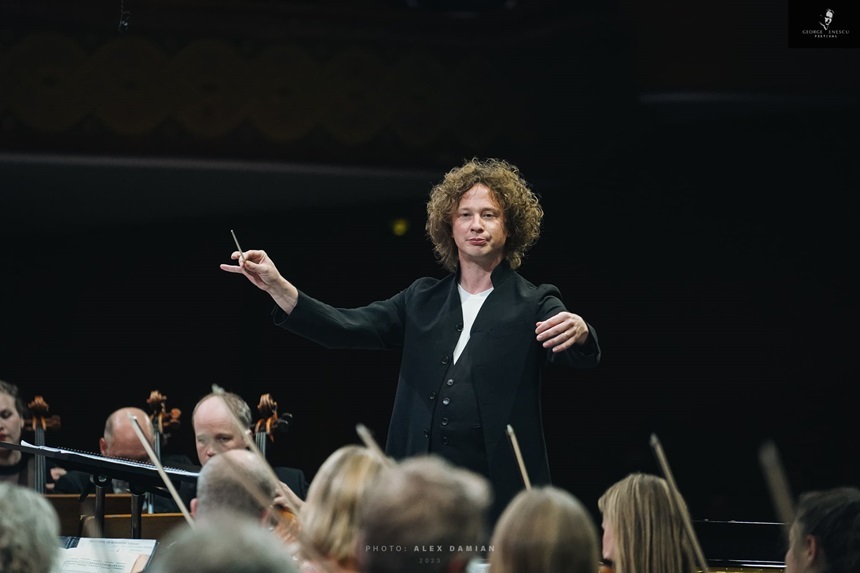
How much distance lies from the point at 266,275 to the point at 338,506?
140 cm

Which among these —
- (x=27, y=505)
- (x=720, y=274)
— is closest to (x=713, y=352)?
(x=720, y=274)

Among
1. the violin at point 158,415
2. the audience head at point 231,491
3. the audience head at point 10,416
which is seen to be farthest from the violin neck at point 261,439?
the audience head at point 231,491

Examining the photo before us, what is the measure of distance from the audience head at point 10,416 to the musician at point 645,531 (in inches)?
111

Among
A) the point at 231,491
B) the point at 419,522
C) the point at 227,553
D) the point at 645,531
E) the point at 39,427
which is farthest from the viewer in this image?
the point at 39,427

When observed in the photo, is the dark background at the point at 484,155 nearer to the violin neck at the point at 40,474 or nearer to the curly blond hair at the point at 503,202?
the violin neck at the point at 40,474

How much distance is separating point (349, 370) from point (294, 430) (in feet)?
1.39

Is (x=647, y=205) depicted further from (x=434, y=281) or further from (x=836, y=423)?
(x=434, y=281)

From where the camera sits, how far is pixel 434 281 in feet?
11.3

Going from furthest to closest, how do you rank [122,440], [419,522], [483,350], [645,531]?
[122,440] → [483,350] → [645,531] → [419,522]

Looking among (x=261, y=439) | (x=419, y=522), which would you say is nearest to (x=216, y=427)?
(x=261, y=439)

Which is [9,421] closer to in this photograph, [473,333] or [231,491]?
[473,333]
